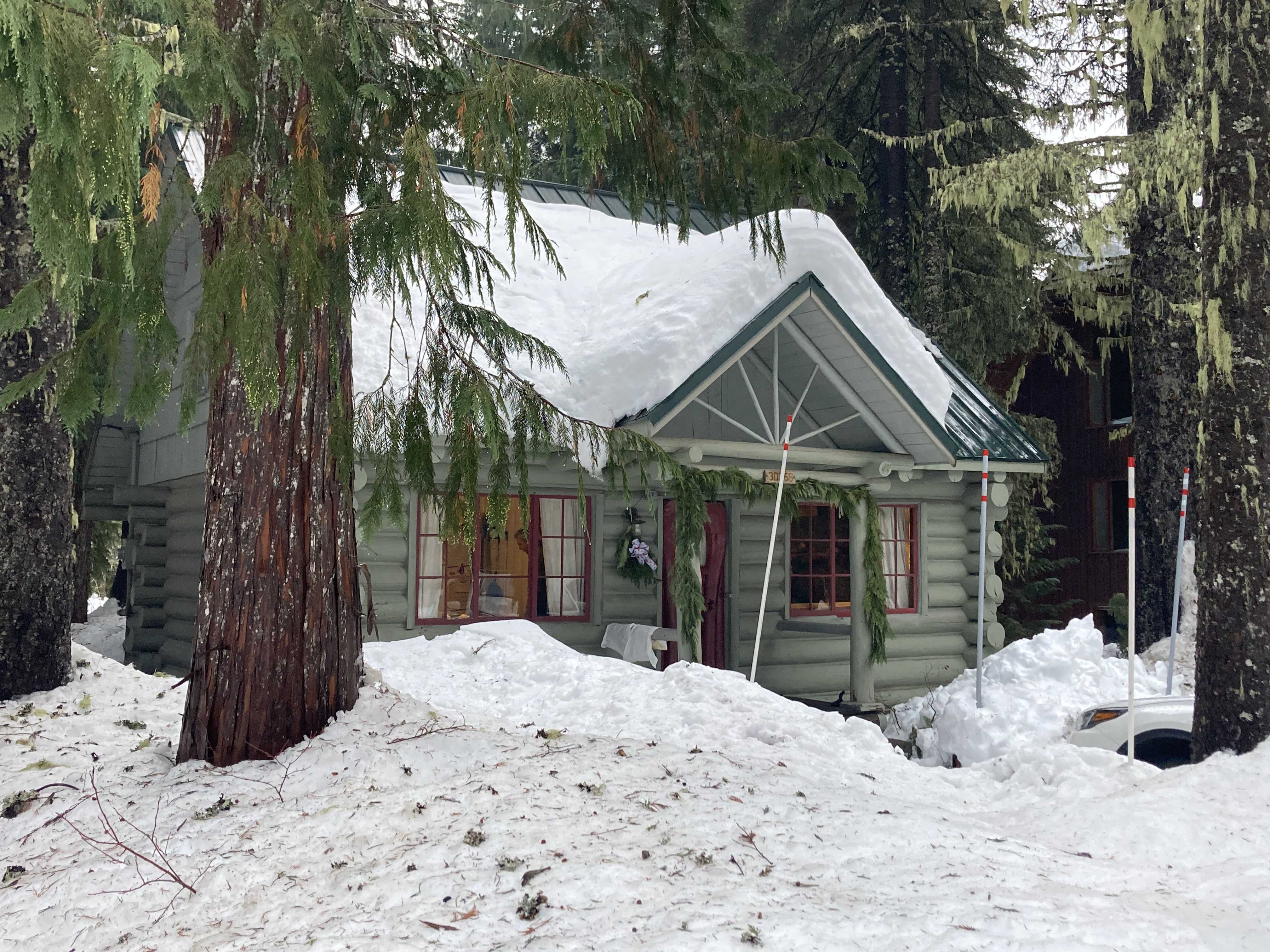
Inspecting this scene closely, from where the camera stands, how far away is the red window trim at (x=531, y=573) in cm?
1065

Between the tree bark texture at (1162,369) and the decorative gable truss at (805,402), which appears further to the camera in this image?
the tree bark texture at (1162,369)

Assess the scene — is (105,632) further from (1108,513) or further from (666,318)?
(1108,513)

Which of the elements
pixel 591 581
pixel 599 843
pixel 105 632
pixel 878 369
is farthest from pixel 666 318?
pixel 105 632

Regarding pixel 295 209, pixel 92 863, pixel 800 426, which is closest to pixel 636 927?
pixel 92 863

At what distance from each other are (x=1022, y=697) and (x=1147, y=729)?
2.72 metres

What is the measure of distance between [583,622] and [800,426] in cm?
356

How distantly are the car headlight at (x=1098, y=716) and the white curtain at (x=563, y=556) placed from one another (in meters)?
5.27

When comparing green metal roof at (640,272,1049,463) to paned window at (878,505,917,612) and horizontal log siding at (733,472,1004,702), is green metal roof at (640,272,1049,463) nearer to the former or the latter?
horizontal log siding at (733,472,1004,702)

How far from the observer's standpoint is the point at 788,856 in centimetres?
462

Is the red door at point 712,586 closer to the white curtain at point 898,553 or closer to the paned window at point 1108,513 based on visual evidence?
the white curtain at point 898,553

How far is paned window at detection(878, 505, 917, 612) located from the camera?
1355 cm

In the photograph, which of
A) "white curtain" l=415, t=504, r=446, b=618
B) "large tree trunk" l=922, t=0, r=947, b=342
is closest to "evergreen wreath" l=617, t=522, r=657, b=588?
"white curtain" l=415, t=504, r=446, b=618

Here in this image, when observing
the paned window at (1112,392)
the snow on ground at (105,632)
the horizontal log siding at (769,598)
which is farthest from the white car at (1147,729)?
the paned window at (1112,392)

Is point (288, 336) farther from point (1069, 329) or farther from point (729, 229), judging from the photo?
point (1069, 329)
